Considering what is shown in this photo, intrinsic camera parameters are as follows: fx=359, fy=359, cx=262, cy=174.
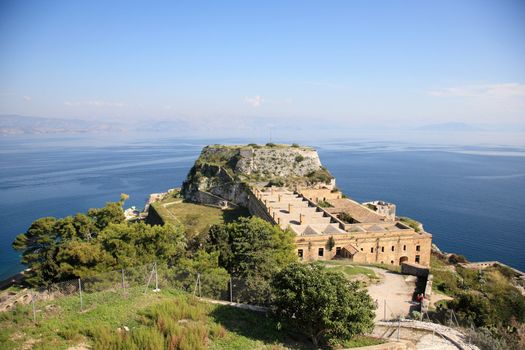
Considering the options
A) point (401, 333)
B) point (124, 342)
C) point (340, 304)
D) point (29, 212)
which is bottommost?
point (29, 212)

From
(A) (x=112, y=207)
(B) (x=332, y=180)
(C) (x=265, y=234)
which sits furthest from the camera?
(B) (x=332, y=180)

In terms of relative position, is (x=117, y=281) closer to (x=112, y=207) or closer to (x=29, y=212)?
(x=112, y=207)

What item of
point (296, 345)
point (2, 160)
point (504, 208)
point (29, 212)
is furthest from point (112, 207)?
point (2, 160)

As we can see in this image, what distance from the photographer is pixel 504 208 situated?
276ft

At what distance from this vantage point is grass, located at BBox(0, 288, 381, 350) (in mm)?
12109

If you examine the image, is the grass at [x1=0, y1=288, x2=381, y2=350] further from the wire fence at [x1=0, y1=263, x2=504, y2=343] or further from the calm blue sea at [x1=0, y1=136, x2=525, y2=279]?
the calm blue sea at [x1=0, y1=136, x2=525, y2=279]

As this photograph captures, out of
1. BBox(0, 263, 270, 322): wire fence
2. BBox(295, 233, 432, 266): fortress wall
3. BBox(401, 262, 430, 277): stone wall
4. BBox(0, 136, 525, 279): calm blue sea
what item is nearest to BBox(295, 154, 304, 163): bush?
BBox(0, 136, 525, 279): calm blue sea

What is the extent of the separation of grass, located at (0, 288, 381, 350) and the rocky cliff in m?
38.9

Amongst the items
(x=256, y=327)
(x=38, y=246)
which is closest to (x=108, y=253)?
(x=38, y=246)

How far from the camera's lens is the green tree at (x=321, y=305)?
13.0 meters

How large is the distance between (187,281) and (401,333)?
9911 millimetres

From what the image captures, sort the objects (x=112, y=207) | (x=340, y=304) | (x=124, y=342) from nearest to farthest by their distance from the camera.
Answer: (x=124, y=342) < (x=340, y=304) < (x=112, y=207)

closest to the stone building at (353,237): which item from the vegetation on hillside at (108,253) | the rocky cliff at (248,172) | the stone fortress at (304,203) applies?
the stone fortress at (304,203)

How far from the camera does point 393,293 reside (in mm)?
24188
